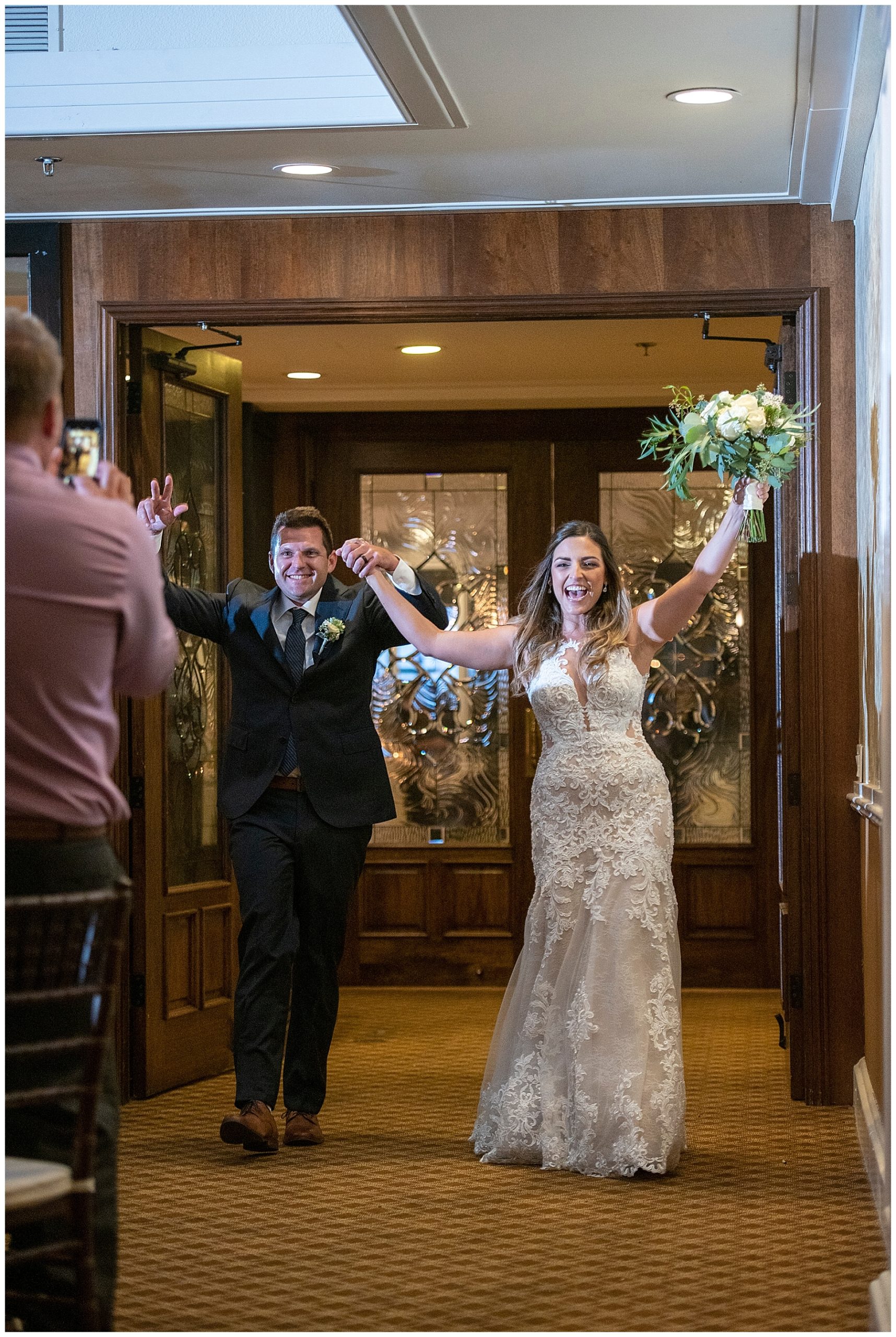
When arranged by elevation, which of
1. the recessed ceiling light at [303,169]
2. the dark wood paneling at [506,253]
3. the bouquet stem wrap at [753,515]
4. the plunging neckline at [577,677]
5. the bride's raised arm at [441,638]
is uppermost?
the recessed ceiling light at [303,169]

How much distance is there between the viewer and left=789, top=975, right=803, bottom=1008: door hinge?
530cm

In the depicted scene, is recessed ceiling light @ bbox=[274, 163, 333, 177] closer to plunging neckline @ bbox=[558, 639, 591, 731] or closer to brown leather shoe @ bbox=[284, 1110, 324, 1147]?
plunging neckline @ bbox=[558, 639, 591, 731]

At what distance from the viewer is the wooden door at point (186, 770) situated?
18.0 feet

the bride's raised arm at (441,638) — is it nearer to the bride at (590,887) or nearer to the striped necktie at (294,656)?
→ the bride at (590,887)

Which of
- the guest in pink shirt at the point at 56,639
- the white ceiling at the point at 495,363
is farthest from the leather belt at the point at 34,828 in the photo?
the white ceiling at the point at 495,363

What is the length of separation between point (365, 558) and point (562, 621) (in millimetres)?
677

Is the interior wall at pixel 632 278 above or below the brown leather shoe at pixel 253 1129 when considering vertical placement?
above

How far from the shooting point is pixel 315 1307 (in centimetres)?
330

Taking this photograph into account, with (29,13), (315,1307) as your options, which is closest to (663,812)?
(315,1307)

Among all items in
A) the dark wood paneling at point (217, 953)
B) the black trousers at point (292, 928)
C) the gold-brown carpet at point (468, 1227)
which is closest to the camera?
the gold-brown carpet at point (468, 1227)

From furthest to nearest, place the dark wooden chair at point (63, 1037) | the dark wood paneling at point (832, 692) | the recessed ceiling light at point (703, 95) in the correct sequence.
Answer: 1. the dark wood paneling at point (832, 692)
2. the recessed ceiling light at point (703, 95)
3. the dark wooden chair at point (63, 1037)

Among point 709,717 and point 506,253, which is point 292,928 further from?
point 709,717

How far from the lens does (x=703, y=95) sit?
427cm

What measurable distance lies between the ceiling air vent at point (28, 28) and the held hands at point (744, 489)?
93.6 inches
